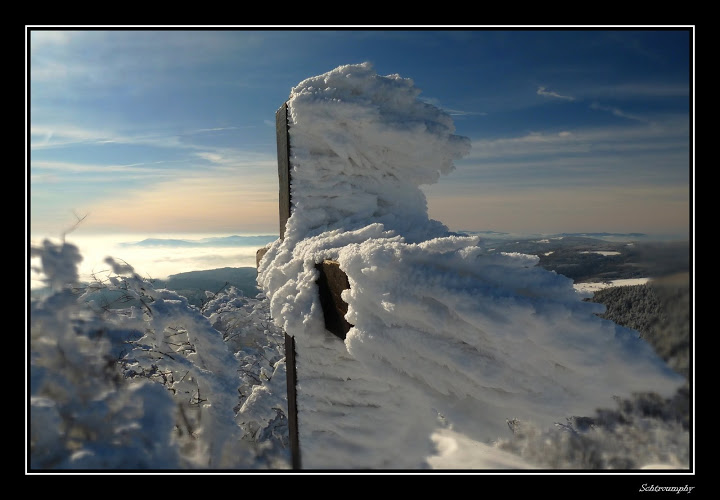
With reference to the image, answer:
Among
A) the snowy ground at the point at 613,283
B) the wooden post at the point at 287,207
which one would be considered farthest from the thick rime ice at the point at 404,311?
the snowy ground at the point at 613,283

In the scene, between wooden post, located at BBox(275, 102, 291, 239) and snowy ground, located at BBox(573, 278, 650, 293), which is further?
wooden post, located at BBox(275, 102, 291, 239)

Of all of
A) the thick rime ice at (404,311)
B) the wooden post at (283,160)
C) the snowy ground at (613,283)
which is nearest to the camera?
the thick rime ice at (404,311)

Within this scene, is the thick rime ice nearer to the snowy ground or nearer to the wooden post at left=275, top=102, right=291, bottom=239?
the wooden post at left=275, top=102, right=291, bottom=239

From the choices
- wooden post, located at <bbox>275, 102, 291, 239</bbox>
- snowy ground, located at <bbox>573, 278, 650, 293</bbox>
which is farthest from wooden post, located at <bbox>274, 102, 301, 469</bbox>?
snowy ground, located at <bbox>573, 278, 650, 293</bbox>

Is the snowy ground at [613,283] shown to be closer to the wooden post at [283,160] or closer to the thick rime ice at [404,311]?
the thick rime ice at [404,311]

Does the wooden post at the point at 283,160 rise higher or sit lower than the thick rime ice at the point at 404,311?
higher

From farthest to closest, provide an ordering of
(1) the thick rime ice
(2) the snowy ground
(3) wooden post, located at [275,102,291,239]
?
(3) wooden post, located at [275,102,291,239] → (2) the snowy ground → (1) the thick rime ice
